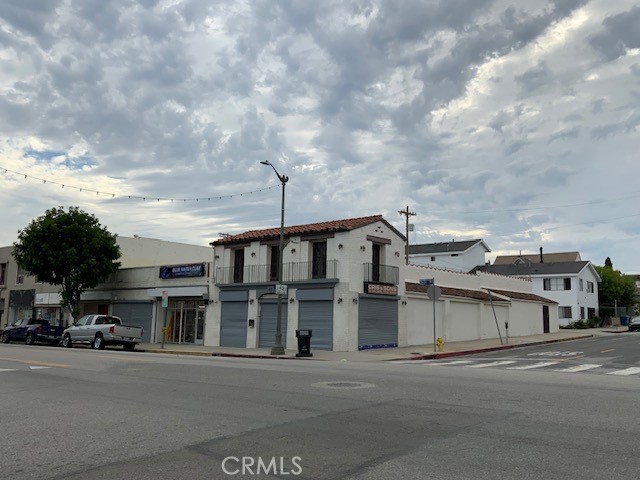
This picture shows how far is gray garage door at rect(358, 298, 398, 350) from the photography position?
27109 millimetres

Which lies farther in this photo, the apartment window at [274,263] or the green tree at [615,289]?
the green tree at [615,289]

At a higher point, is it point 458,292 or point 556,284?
point 556,284

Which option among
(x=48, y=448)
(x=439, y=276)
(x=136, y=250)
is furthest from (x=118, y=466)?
(x=136, y=250)

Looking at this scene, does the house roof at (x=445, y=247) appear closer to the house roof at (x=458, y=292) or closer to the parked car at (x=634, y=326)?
the parked car at (x=634, y=326)

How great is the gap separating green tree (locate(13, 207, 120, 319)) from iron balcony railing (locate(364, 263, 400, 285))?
1729cm

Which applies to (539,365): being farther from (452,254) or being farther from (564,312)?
(452,254)

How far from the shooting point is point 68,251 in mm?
33312

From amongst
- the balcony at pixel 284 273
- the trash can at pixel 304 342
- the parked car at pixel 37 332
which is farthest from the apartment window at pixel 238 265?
the parked car at pixel 37 332

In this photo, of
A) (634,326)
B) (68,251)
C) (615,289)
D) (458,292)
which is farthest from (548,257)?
(68,251)

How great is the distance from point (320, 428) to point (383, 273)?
21614 millimetres

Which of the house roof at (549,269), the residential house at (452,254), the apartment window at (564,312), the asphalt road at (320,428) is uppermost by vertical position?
the residential house at (452,254)

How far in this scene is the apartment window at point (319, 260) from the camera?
91.4 feet

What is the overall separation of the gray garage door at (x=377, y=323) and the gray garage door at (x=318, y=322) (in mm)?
1425

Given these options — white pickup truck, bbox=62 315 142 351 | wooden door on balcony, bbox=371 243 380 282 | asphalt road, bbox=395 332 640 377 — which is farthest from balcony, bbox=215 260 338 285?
asphalt road, bbox=395 332 640 377
